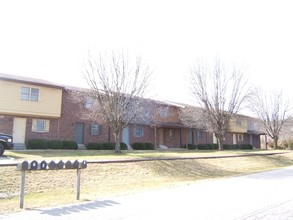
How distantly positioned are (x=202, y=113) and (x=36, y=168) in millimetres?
27026

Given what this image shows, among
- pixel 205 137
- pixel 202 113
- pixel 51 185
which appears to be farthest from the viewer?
pixel 205 137

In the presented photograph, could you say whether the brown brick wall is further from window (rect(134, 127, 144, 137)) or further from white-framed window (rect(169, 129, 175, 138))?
white-framed window (rect(169, 129, 175, 138))

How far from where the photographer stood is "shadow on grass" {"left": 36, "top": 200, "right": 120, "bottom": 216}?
722cm

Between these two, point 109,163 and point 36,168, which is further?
point 109,163

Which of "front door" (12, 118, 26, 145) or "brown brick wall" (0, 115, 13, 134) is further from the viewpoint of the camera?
"front door" (12, 118, 26, 145)

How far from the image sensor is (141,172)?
51.5ft

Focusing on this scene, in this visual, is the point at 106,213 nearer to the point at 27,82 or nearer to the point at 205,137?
the point at 27,82

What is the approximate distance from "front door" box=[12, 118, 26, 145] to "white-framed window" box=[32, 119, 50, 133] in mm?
846

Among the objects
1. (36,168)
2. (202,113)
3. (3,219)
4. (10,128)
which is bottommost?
(3,219)

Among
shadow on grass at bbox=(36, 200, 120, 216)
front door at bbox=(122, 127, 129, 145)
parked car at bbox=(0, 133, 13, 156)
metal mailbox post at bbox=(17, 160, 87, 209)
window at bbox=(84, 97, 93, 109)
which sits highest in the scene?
window at bbox=(84, 97, 93, 109)

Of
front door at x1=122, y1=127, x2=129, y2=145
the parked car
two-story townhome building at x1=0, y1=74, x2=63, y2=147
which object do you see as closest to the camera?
the parked car

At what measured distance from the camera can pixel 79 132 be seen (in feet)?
92.9

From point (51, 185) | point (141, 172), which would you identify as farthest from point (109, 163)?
point (51, 185)

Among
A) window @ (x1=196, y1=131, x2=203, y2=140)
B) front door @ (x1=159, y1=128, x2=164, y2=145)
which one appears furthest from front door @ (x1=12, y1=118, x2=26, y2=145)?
window @ (x1=196, y1=131, x2=203, y2=140)
